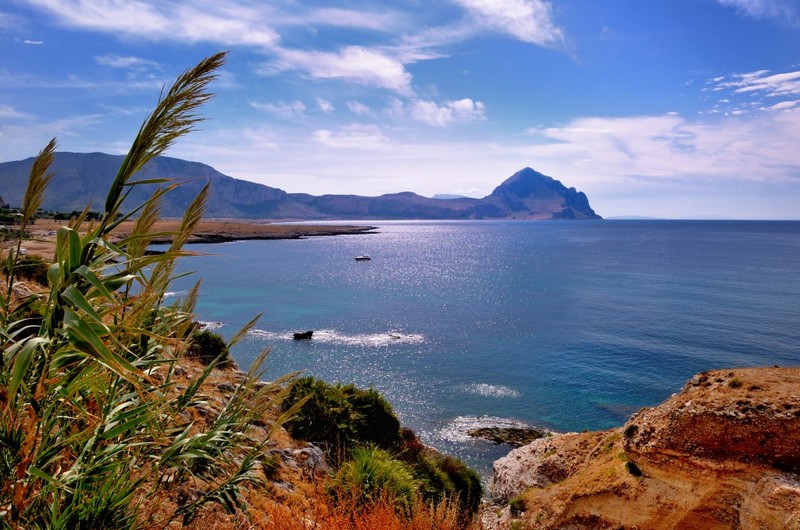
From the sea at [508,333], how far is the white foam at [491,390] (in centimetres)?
18

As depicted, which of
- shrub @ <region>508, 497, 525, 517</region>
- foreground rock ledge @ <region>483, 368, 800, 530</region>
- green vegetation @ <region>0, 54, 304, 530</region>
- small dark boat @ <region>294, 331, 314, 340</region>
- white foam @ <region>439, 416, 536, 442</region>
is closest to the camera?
green vegetation @ <region>0, 54, 304, 530</region>

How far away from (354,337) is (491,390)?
47.2 ft

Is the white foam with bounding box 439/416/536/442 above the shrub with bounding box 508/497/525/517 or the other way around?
the other way around

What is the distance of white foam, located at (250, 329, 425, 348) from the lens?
37469mm

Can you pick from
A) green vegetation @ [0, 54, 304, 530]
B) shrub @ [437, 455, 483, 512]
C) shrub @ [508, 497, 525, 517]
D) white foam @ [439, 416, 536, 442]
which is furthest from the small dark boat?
green vegetation @ [0, 54, 304, 530]

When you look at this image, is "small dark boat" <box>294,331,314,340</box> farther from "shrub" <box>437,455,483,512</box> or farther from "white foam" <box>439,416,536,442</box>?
"shrub" <box>437,455,483,512</box>

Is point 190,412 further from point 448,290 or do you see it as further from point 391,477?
point 448,290

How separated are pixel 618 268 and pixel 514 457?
75828 millimetres

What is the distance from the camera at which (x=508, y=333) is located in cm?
4166

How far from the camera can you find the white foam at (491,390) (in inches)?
1104

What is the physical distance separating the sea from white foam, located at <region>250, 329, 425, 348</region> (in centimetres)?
17

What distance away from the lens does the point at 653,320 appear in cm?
4331

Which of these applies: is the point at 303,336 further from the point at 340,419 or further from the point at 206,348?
the point at 340,419

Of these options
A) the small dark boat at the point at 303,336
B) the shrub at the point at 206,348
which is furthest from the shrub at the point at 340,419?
the small dark boat at the point at 303,336
